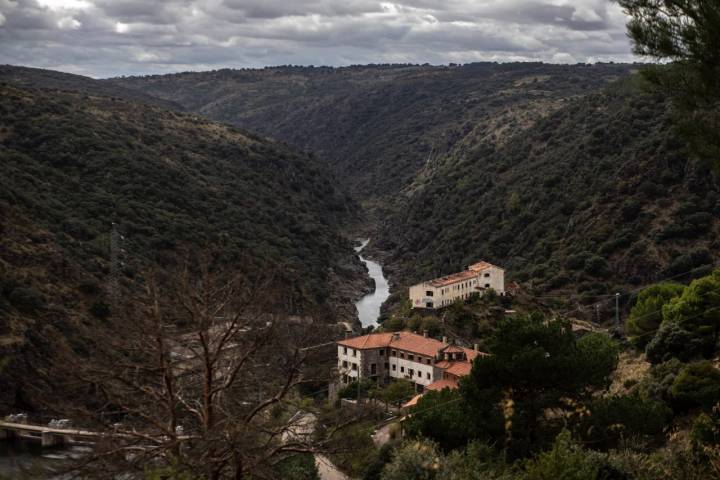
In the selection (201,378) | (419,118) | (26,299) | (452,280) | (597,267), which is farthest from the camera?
(419,118)

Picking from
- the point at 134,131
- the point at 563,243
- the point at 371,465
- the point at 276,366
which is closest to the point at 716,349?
the point at 371,465

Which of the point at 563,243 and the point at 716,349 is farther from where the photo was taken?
the point at 563,243

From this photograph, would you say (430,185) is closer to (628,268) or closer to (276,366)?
(628,268)

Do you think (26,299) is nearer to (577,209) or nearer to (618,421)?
(618,421)

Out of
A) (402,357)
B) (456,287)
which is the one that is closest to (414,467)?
(402,357)

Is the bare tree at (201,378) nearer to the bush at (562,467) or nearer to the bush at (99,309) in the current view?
the bush at (562,467)

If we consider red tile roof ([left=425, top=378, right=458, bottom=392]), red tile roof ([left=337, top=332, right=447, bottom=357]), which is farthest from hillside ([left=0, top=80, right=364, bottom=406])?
red tile roof ([left=425, top=378, right=458, bottom=392])

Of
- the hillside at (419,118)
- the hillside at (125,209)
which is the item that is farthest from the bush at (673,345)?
the hillside at (419,118)
